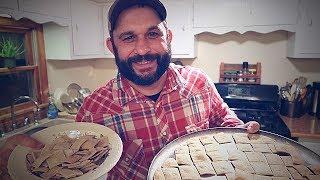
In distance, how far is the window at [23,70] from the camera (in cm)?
80

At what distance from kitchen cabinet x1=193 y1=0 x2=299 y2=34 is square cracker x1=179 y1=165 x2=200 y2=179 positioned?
0.98 m

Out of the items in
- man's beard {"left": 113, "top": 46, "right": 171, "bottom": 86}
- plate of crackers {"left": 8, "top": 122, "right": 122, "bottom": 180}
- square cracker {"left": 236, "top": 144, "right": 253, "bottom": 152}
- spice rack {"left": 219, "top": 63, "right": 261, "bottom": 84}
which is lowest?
square cracker {"left": 236, "top": 144, "right": 253, "bottom": 152}

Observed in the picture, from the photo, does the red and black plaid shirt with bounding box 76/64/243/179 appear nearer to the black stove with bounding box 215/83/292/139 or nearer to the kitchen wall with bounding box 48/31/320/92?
the black stove with bounding box 215/83/292/139

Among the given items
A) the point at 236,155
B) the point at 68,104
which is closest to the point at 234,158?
the point at 236,155

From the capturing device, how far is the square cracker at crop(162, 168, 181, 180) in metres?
0.36

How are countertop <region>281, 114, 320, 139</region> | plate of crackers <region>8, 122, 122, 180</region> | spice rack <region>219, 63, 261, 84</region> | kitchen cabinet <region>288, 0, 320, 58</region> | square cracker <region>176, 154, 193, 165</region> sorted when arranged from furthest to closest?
1. spice rack <region>219, 63, 261, 84</region>
2. kitchen cabinet <region>288, 0, 320, 58</region>
3. countertop <region>281, 114, 320, 139</region>
4. square cracker <region>176, 154, 193, 165</region>
5. plate of crackers <region>8, 122, 122, 180</region>

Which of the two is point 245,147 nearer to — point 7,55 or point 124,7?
point 124,7

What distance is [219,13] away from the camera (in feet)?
3.95

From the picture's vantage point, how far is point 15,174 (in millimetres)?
269

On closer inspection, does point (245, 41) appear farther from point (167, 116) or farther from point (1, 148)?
point (1, 148)

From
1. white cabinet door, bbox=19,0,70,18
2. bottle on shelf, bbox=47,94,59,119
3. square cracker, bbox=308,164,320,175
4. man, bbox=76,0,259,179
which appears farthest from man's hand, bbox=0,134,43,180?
bottle on shelf, bbox=47,94,59,119

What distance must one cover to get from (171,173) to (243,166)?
4.6 inches

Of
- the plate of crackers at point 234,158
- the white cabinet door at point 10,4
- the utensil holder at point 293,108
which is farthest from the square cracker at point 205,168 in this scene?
the utensil holder at point 293,108

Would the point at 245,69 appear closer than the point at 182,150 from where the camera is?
No
